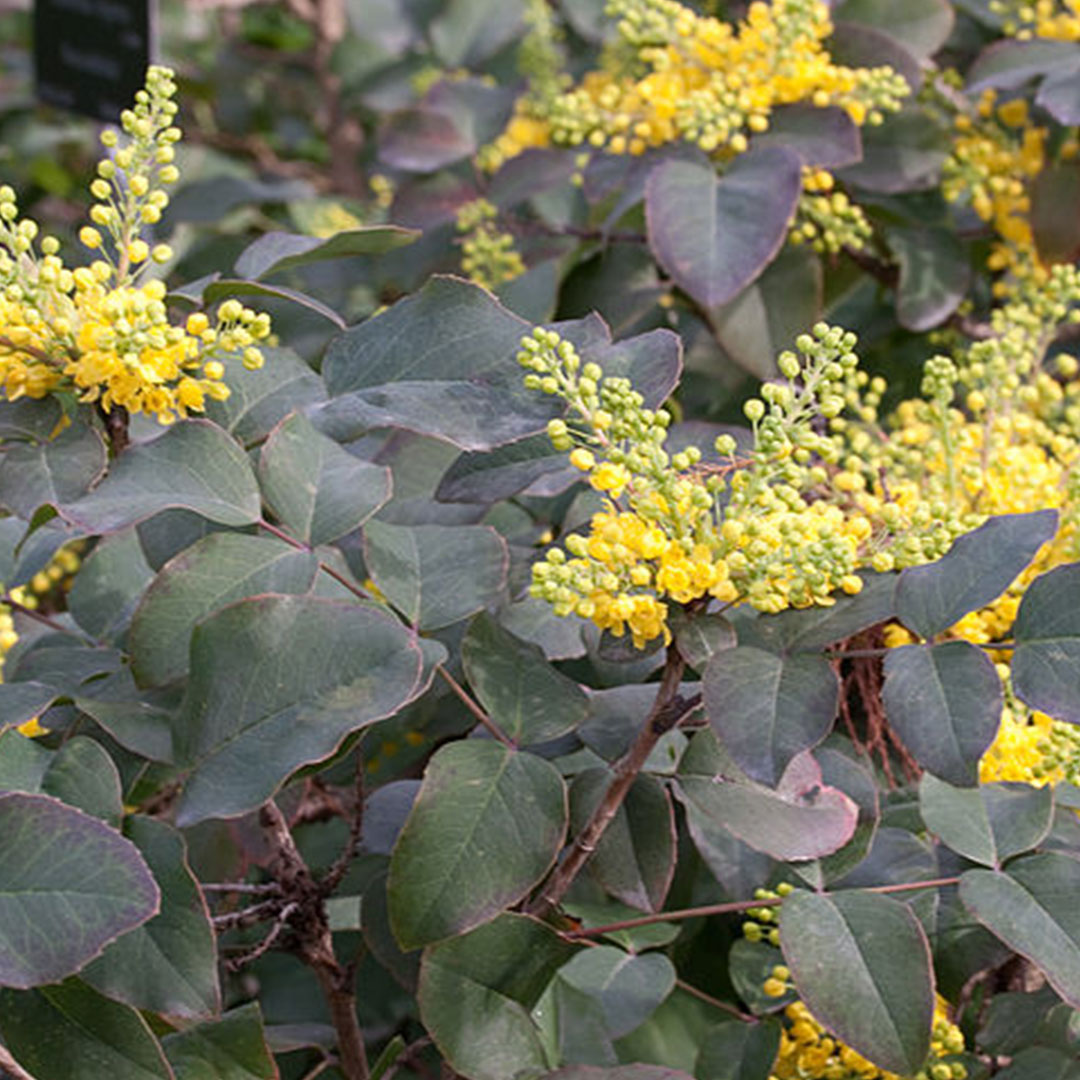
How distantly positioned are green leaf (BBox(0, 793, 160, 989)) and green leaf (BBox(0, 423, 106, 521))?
0.46 feet

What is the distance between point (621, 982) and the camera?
2.54ft

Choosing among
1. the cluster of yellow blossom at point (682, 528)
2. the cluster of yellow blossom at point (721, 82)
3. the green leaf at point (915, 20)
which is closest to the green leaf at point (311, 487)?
the cluster of yellow blossom at point (682, 528)

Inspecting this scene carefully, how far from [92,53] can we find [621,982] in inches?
42.3

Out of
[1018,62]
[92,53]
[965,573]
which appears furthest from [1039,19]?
[92,53]

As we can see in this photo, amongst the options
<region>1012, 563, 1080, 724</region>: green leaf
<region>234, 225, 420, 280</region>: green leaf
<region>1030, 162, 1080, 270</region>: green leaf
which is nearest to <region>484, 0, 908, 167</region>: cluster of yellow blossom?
<region>1030, 162, 1080, 270</region>: green leaf

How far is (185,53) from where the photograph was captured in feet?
8.48

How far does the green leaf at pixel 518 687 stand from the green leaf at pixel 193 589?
83 millimetres

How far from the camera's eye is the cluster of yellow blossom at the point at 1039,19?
1.19 meters

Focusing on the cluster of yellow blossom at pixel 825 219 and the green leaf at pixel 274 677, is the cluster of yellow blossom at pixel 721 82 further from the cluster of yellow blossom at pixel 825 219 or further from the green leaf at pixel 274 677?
the green leaf at pixel 274 677

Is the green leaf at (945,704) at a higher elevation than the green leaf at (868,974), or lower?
higher

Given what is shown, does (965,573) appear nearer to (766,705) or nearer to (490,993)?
(766,705)

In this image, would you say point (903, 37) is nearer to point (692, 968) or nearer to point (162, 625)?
point (692, 968)

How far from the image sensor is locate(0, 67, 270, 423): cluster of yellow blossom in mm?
650

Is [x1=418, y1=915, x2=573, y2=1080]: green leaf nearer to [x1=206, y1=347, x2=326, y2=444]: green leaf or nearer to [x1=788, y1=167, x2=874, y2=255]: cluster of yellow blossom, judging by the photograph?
[x1=206, y1=347, x2=326, y2=444]: green leaf
